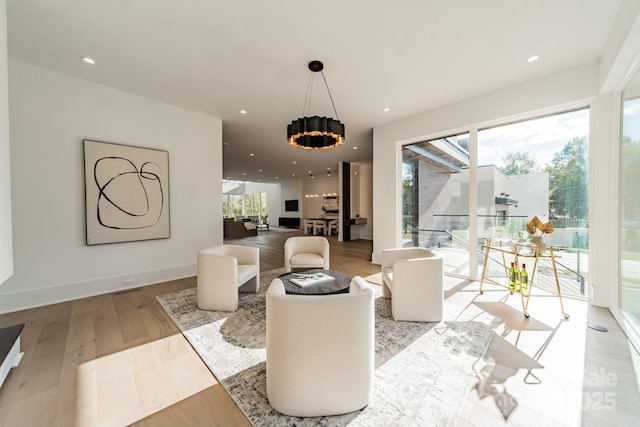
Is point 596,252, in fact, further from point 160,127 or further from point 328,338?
point 160,127

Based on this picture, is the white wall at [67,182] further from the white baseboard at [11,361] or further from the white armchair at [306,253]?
the white armchair at [306,253]

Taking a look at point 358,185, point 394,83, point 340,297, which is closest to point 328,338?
point 340,297

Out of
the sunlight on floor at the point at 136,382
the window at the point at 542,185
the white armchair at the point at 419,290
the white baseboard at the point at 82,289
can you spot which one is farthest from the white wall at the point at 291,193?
the sunlight on floor at the point at 136,382

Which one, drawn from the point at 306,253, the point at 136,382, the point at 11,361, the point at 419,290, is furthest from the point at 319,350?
the point at 306,253

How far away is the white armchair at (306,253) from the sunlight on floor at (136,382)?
1.81 m

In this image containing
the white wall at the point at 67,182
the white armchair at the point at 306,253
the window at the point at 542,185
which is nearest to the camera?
the white wall at the point at 67,182

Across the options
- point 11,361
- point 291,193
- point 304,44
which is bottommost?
point 11,361

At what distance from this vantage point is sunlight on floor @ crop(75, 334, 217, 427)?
60.1 inches

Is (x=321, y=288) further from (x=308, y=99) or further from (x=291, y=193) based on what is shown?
(x=291, y=193)

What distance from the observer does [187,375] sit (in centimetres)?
186

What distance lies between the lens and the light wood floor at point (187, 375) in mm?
1485

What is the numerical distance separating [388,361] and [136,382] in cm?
203

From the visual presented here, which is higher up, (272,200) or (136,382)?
(272,200)

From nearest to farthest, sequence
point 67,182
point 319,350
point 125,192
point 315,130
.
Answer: point 319,350
point 315,130
point 67,182
point 125,192
